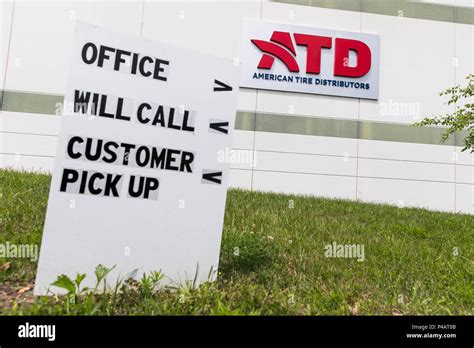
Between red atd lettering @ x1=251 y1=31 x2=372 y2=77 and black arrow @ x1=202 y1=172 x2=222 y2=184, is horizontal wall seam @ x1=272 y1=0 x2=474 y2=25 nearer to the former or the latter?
red atd lettering @ x1=251 y1=31 x2=372 y2=77

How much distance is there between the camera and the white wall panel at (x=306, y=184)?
9.29 meters

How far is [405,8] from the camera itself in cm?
1020

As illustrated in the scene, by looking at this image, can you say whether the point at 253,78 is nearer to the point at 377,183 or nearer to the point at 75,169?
the point at 377,183

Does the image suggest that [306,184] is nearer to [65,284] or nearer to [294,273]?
[294,273]

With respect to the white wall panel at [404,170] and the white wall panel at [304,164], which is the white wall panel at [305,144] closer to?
the white wall panel at [304,164]

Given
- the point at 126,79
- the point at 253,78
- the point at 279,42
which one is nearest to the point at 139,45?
the point at 126,79

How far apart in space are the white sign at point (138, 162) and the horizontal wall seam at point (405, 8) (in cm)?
914

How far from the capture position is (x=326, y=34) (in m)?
9.59

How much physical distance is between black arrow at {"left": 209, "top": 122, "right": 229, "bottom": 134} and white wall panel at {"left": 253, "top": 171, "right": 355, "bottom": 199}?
21.5ft

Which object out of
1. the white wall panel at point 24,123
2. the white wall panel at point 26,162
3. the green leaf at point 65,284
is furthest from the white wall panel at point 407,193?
the white wall panel at point 24,123

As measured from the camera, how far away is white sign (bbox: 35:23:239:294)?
2301 mm

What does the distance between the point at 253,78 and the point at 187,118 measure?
7245 millimetres
